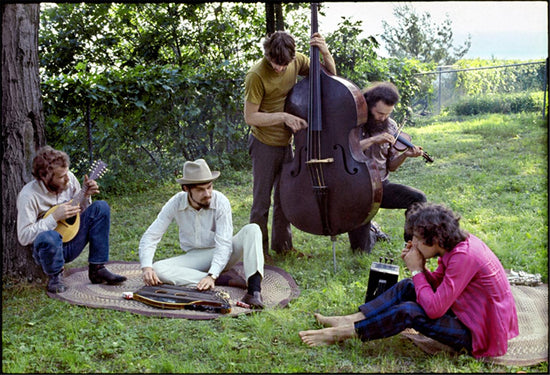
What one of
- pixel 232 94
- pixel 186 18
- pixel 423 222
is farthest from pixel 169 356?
pixel 186 18

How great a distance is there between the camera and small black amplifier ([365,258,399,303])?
324 centimetres

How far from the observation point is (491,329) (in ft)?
8.69

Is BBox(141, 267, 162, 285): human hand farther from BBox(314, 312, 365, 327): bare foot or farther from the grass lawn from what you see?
BBox(314, 312, 365, 327): bare foot

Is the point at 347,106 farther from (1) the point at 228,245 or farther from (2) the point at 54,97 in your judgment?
(2) the point at 54,97

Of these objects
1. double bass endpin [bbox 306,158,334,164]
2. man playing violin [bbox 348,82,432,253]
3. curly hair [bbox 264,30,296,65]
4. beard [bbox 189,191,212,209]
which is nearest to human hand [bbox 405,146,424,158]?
man playing violin [bbox 348,82,432,253]

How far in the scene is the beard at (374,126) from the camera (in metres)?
4.12

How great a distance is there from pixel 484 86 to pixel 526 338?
9.84 m

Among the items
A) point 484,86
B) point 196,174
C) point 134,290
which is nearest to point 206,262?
point 134,290

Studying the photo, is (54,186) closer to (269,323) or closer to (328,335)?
(269,323)

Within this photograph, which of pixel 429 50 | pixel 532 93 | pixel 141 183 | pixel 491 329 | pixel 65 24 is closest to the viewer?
pixel 491 329

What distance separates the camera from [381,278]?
3.26 metres

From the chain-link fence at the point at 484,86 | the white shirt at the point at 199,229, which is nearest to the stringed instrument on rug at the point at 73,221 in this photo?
the white shirt at the point at 199,229

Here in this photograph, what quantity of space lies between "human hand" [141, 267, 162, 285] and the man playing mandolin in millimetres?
424

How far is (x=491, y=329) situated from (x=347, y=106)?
1836 millimetres
